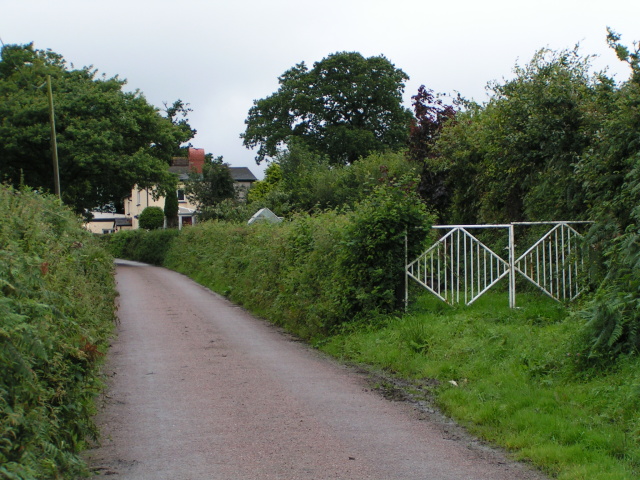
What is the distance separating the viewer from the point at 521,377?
8.59 metres

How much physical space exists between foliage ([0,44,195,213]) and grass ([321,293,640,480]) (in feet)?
104

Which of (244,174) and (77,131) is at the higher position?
(244,174)

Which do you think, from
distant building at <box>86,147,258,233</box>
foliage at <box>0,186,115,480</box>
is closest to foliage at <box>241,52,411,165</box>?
distant building at <box>86,147,258,233</box>

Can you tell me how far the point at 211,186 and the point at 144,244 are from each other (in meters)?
7.49

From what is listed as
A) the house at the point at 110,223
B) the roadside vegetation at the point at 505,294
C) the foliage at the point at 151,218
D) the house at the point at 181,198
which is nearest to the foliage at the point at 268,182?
the foliage at the point at 151,218

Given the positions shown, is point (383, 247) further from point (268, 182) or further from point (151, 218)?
point (151, 218)

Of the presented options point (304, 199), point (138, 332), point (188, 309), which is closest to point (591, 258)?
point (138, 332)

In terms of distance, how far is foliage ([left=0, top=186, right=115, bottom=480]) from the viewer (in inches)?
174

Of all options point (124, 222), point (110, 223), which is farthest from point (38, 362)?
point (110, 223)

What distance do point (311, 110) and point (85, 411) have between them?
57.8 meters

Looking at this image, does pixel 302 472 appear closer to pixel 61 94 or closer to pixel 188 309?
pixel 188 309

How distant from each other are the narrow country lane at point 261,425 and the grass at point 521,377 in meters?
0.41

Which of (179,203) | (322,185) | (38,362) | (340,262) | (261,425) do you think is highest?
(179,203)

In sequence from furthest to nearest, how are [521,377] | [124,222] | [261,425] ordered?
[124,222], [521,377], [261,425]
